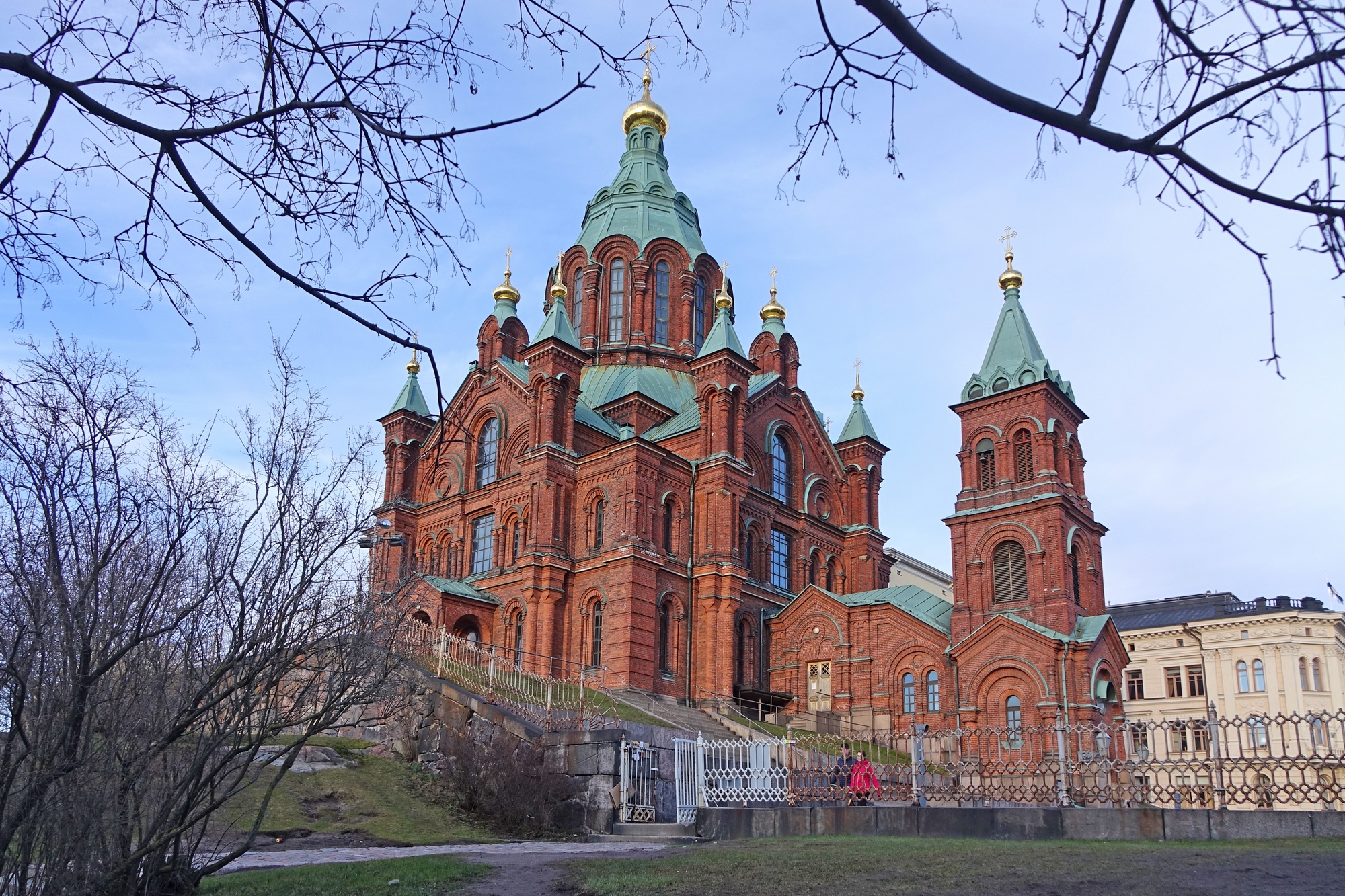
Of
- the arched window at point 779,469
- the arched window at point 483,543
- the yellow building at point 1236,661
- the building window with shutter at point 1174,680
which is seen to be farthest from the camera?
the building window with shutter at point 1174,680

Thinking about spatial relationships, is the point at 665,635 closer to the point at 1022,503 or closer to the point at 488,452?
the point at 488,452

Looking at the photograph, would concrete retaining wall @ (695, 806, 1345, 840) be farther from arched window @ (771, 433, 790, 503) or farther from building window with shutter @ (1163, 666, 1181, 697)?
building window with shutter @ (1163, 666, 1181, 697)

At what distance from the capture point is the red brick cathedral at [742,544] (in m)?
31.3

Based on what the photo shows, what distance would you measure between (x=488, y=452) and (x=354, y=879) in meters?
28.4

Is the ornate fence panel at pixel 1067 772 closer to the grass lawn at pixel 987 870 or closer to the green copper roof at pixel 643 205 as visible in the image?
the grass lawn at pixel 987 870

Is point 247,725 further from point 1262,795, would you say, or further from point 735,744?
point 1262,795

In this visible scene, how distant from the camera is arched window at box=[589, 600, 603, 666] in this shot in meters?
31.7

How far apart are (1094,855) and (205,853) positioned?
9.66 meters

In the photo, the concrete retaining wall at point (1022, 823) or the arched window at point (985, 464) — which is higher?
the arched window at point (985, 464)

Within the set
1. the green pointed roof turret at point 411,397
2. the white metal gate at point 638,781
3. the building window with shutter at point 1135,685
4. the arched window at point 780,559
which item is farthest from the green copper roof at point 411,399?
the building window with shutter at point 1135,685

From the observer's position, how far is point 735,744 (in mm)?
17672

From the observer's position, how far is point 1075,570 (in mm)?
33375

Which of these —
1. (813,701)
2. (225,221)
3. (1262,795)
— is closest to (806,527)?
(813,701)

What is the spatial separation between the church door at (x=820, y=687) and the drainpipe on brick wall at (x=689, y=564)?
400 cm
